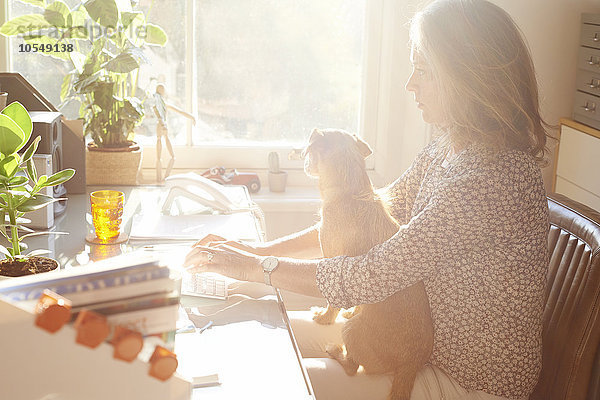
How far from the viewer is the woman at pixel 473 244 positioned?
127cm

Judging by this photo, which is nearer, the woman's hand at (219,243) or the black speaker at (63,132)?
the woman's hand at (219,243)

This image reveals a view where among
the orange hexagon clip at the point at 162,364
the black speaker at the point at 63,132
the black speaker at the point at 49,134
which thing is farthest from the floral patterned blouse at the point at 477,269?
the black speaker at the point at 63,132

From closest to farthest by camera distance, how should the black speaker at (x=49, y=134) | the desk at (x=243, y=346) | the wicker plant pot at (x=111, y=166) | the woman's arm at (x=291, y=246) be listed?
1. the desk at (x=243, y=346)
2. the woman's arm at (x=291, y=246)
3. the black speaker at (x=49, y=134)
4. the wicker plant pot at (x=111, y=166)

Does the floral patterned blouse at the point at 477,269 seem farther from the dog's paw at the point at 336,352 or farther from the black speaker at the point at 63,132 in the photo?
the black speaker at the point at 63,132

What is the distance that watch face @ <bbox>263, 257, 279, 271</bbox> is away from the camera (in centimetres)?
135

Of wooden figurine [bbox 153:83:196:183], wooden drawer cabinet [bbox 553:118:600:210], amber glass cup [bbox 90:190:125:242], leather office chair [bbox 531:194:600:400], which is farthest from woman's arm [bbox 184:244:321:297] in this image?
wooden drawer cabinet [bbox 553:118:600:210]

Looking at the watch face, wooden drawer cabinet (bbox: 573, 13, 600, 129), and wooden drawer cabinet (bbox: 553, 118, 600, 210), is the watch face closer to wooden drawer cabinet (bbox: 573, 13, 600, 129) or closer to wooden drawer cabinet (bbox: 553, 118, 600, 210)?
wooden drawer cabinet (bbox: 553, 118, 600, 210)

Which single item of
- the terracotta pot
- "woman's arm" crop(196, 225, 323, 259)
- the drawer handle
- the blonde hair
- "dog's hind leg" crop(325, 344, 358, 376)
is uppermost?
the blonde hair

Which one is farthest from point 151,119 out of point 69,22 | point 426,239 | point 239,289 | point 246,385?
point 246,385

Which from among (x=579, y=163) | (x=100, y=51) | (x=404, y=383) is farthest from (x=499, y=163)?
(x=100, y=51)

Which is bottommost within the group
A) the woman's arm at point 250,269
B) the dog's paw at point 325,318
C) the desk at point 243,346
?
the dog's paw at point 325,318

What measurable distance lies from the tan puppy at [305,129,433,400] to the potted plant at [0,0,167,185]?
2.89 feet

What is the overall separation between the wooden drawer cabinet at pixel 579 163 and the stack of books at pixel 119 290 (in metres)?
1.79

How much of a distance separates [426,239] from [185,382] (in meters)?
0.70
